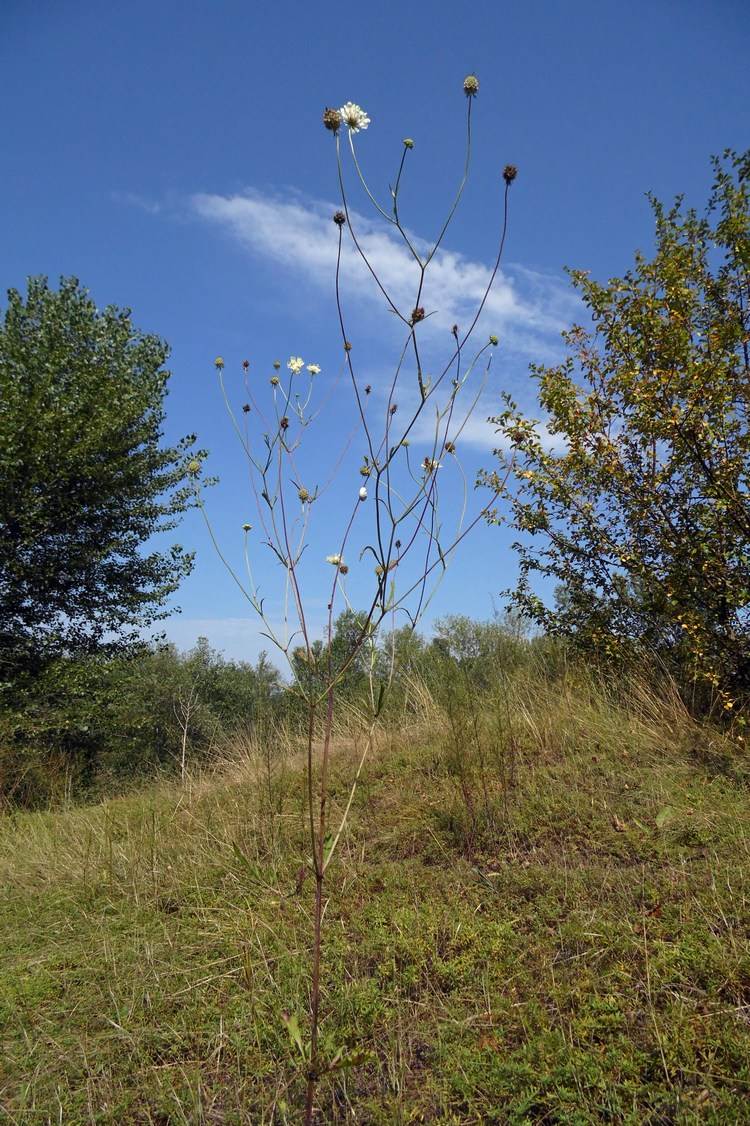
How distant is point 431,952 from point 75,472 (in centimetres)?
960

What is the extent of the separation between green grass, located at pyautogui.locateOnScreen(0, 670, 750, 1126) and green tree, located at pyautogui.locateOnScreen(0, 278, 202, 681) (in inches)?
254

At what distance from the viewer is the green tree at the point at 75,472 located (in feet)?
31.2

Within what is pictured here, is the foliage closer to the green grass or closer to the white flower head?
the green grass

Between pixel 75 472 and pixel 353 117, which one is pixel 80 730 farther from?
pixel 353 117

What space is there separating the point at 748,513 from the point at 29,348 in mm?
10848

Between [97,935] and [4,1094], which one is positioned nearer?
[4,1094]

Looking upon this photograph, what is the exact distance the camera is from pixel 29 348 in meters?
10.3

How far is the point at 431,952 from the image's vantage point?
2637 mm

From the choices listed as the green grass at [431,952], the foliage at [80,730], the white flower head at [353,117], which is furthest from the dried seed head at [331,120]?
the foliage at [80,730]

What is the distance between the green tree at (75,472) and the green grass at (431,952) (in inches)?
254

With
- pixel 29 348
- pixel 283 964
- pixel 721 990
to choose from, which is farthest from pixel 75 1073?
pixel 29 348

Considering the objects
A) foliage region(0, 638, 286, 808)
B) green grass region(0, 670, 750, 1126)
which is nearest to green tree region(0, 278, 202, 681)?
foliage region(0, 638, 286, 808)

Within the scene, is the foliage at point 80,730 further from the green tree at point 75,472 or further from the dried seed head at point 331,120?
the dried seed head at point 331,120

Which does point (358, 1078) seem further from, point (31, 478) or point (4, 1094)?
point (31, 478)
